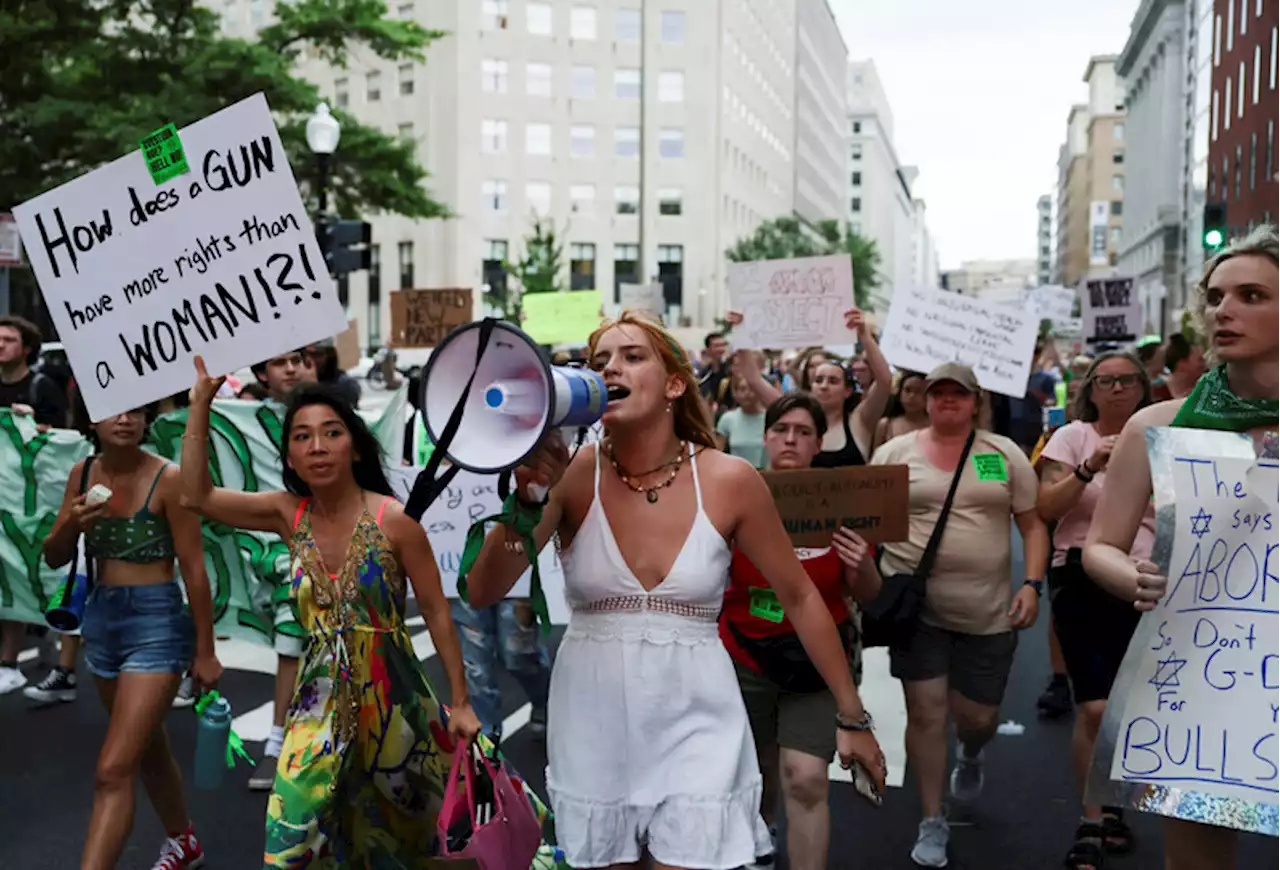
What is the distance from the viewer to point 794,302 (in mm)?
9297

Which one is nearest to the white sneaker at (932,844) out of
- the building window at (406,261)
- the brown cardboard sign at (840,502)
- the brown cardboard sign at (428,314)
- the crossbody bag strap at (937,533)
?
the crossbody bag strap at (937,533)

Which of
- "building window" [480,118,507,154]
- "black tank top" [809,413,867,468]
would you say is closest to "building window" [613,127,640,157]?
"building window" [480,118,507,154]

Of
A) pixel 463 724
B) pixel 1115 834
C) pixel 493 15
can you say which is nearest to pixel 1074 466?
pixel 1115 834

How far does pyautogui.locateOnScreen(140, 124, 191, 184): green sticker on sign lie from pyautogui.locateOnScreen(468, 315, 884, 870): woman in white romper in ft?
6.34

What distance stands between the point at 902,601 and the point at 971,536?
38 centimetres

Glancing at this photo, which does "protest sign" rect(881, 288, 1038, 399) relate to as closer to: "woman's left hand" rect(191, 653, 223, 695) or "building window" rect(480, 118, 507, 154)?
"woman's left hand" rect(191, 653, 223, 695)

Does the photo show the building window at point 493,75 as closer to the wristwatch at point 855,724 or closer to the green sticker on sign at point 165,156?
the green sticker on sign at point 165,156

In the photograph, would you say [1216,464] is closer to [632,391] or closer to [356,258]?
[632,391]

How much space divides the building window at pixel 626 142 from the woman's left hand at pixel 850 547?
67116 millimetres

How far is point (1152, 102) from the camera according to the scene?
79.8 meters

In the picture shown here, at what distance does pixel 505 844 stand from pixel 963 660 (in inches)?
99.5

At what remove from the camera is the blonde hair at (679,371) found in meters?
3.23

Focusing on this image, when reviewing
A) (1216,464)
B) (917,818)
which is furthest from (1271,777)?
(917,818)

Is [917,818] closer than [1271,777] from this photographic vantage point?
No
